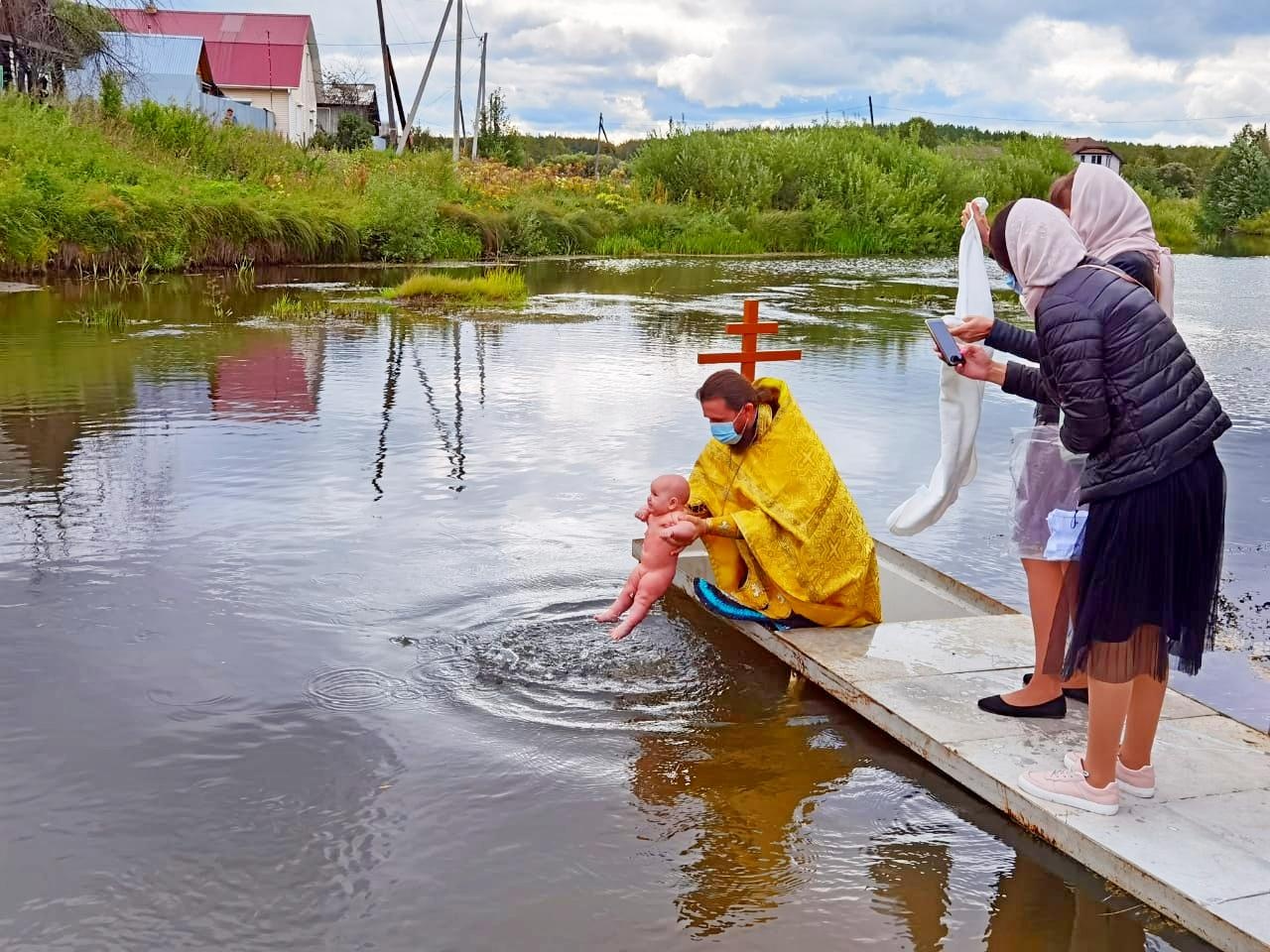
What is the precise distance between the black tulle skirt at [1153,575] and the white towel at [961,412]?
41.8 inches

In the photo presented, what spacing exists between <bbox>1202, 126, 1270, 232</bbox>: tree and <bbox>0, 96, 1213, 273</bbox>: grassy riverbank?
52.1ft

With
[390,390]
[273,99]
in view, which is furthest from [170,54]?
[390,390]

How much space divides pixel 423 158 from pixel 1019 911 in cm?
3376

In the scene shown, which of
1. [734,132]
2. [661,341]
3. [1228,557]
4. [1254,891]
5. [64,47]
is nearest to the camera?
[1254,891]

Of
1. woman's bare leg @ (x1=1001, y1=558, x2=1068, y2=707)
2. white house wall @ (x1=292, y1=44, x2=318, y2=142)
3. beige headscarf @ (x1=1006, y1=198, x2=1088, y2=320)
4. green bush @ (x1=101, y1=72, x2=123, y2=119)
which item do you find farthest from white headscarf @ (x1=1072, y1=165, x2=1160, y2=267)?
white house wall @ (x1=292, y1=44, x2=318, y2=142)

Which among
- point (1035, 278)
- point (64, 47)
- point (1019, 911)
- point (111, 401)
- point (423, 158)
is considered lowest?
point (1019, 911)

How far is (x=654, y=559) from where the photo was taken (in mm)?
5547

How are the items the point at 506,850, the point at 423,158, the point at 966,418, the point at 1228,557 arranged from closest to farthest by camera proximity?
the point at 506,850 < the point at 966,418 < the point at 1228,557 < the point at 423,158

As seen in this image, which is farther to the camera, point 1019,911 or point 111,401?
point 111,401

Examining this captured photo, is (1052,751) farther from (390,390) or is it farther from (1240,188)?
(1240,188)

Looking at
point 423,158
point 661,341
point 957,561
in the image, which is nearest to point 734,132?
point 423,158

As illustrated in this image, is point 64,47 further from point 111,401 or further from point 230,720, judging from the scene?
point 230,720

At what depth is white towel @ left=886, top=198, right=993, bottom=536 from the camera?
4785mm

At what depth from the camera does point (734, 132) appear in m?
44.0
